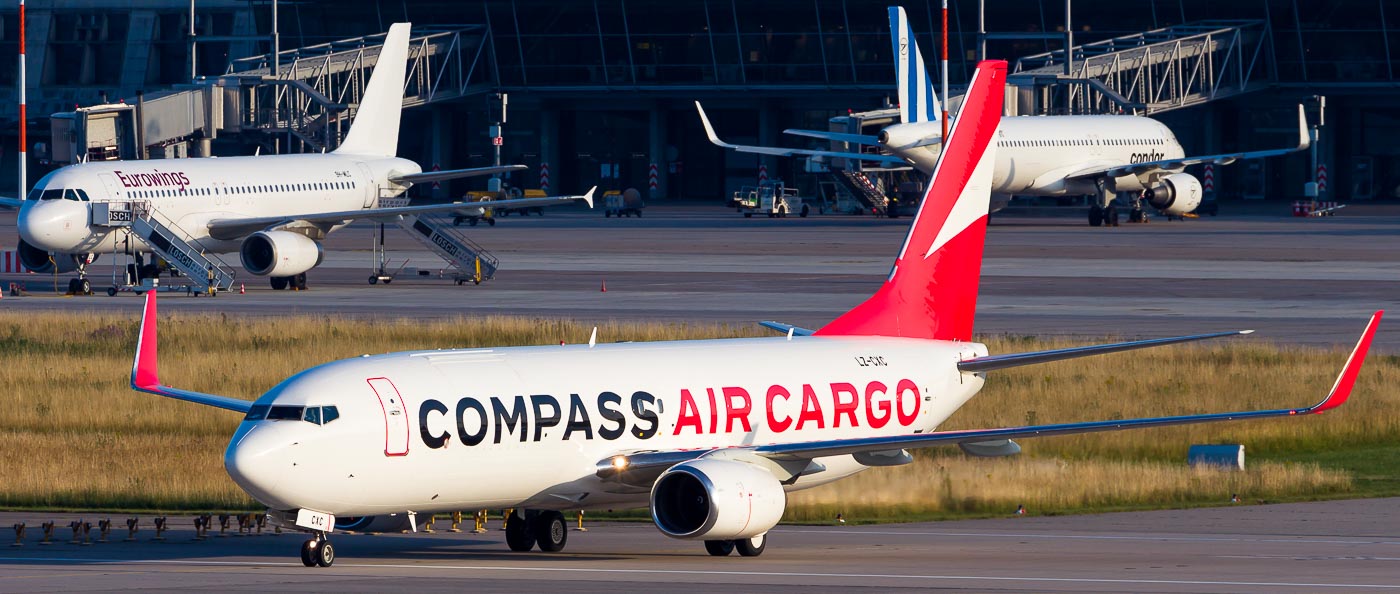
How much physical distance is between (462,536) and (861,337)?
6131 mm

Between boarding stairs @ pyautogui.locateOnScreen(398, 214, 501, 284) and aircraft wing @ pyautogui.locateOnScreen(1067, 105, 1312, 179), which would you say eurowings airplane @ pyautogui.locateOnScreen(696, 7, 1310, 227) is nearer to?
aircraft wing @ pyautogui.locateOnScreen(1067, 105, 1312, 179)

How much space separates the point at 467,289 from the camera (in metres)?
68.1

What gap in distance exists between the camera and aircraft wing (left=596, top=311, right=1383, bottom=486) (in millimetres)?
21875

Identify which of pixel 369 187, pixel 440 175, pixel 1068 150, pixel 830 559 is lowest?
pixel 830 559

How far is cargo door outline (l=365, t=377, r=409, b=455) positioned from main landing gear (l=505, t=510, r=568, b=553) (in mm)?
3279

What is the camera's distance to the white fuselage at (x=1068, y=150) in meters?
102

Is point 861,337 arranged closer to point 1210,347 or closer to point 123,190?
point 1210,347

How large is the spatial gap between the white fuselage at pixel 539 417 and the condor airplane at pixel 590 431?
21 millimetres

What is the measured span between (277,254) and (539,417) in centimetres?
4440

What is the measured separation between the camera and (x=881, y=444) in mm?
22344

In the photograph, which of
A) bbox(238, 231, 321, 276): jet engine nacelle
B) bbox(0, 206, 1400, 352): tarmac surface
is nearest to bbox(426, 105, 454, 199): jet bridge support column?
bbox(0, 206, 1400, 352): tarmac surface

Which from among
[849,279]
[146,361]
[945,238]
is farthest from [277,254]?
[146,361]

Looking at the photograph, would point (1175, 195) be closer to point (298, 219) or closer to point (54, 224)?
point (298, 219)

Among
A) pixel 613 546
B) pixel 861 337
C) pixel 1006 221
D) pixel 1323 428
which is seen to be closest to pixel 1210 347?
pixel 1323 428
